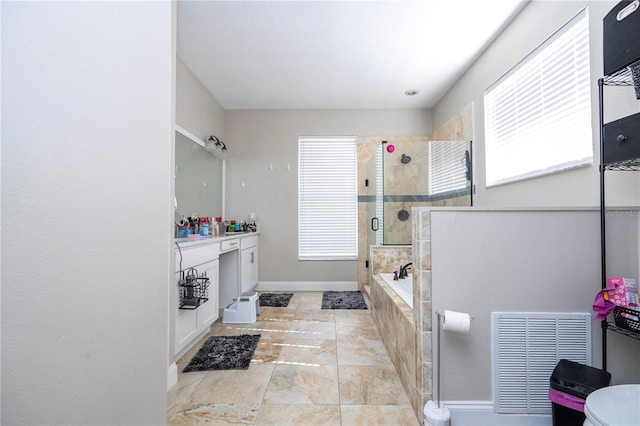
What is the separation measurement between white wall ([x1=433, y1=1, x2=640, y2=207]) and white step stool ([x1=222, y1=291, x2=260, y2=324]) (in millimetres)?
2505

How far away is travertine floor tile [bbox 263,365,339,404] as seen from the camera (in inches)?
66.1

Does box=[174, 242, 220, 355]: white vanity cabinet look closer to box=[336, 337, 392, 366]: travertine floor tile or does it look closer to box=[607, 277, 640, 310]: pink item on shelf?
box=[336, 337, 392, 366]: travertine floor tile

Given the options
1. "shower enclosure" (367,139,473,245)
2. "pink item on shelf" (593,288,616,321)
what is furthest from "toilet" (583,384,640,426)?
"shower enclosure" (367,139,473,245)

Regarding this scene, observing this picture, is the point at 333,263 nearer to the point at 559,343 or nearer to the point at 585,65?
the point at 559,343

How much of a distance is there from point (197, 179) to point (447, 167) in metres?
2.80

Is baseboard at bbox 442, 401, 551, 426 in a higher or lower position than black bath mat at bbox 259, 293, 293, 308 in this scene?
higher

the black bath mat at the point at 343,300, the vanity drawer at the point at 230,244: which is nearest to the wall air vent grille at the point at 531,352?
the black bath mat at the point at 343,300

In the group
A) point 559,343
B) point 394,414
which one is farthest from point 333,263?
point 559,343

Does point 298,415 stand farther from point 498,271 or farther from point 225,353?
point 498,271

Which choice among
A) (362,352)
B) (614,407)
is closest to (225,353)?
(362,352)

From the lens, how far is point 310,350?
2.29 m

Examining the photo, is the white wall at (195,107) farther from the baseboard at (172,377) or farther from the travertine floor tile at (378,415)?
the travertine floor tile at (378,415)

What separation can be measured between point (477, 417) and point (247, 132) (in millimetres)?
4021

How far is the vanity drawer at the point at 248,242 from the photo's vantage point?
3.44 m
